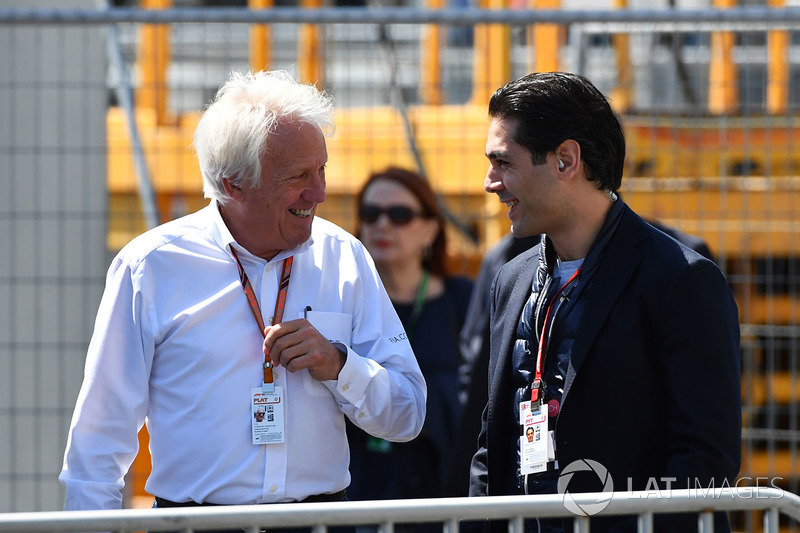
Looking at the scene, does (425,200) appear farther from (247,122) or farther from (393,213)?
(247,122)

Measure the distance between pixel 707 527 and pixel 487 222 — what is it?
3358 millimetres

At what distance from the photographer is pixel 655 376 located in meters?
2.35

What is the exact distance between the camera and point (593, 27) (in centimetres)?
526

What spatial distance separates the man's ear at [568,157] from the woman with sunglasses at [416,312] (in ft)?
5.86

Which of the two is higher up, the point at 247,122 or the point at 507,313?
the point at 247,122

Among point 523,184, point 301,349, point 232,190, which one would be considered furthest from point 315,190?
point 523,184

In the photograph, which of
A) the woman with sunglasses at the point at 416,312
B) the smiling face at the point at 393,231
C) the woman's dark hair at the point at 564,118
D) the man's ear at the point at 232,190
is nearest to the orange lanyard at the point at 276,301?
the man's ear at the point at 232,190

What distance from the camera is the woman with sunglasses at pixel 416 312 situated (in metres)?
4.05

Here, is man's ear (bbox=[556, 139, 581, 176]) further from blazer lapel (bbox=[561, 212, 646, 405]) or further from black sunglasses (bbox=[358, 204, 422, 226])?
black sunglasses (bbox=[358, 204, 422, 226])

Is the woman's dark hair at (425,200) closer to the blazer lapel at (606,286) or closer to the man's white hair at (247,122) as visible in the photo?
the man's white hair at (247,122)

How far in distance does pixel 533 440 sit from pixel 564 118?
2.43 ft

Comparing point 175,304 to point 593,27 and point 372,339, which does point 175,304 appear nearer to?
→ point 372,339

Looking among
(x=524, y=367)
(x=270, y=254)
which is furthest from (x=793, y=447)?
(x=270, y=254)

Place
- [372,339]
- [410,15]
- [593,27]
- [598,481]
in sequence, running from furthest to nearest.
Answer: [593,27]
[410,15]
[372,339]
[598,481]
